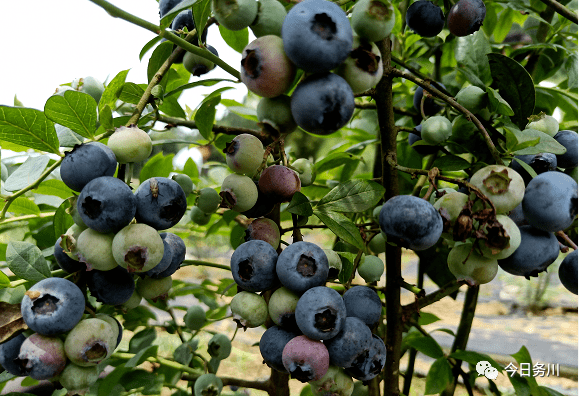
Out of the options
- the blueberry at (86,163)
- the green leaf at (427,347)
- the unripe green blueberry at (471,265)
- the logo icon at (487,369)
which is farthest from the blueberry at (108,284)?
the logo icon at (487,369)

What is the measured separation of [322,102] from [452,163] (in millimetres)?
348

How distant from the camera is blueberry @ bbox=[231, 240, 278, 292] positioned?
1.70 ft

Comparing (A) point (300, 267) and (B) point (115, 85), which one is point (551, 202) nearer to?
(A) point (300, 267)

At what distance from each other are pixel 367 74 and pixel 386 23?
0.05m

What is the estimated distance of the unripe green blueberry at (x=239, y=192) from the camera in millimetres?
582

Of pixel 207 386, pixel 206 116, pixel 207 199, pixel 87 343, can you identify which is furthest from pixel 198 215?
pixel 87 343

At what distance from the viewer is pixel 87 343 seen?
487 millimetres

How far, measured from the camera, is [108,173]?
0.49m

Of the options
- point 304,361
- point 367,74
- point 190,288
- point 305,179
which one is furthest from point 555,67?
point 190,288

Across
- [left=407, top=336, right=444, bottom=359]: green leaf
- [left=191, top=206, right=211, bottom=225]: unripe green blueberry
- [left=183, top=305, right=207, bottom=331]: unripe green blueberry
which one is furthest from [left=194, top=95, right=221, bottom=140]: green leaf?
[left=407, top=336, right=444, bottom=359]: green leaf

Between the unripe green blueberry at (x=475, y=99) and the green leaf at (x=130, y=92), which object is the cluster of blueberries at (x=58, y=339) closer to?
the green leaf at (x=130, y=92)

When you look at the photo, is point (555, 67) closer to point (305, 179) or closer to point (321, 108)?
point (305, 179)

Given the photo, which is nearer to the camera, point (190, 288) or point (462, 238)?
point (462, 238)

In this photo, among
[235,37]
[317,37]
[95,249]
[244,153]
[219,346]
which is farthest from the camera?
[219,346]
